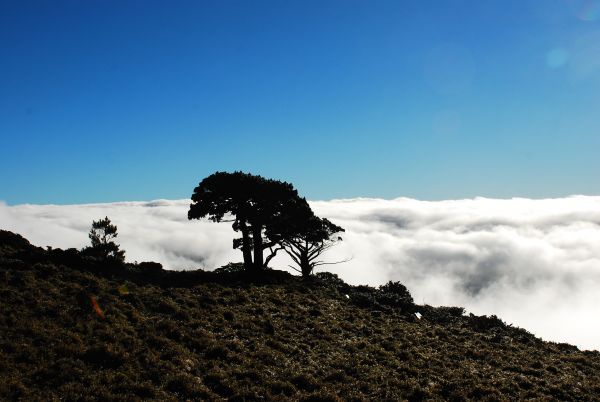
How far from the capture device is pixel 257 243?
42.2 m

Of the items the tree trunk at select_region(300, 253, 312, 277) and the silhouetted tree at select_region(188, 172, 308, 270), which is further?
the tree trunk at select_region(300, 253, 312, 277)

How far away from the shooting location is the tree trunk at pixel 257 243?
4206 cm

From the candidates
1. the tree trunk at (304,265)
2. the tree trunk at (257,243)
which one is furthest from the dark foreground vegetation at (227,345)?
the tree trunk at (304,265)

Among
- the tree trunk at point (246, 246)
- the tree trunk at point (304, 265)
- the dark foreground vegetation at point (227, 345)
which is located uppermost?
the tree trunk at point (246, 246)

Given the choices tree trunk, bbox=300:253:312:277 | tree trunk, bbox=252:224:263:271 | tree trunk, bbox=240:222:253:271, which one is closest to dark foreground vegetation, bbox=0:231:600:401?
tree trunk, bbox=240:222:253:271

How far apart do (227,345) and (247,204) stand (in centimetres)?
2229

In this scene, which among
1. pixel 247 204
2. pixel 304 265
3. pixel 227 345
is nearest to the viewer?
pixel 227 345

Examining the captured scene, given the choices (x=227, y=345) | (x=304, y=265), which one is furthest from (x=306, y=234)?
(x=227, y=345)

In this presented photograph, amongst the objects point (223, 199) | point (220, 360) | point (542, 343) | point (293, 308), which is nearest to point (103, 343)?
point (220, 360)

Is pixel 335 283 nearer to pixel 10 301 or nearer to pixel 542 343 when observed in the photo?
pixel 542 343

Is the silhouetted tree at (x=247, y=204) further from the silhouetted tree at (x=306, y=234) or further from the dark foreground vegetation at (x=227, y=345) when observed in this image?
the dark foreground vegetation at (x=227, y=345)

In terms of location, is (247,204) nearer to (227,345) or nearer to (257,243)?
(257,243)

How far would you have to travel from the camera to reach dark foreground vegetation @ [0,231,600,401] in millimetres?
15555

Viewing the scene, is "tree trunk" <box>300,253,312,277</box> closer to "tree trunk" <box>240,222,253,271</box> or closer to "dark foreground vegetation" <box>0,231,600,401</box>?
"tree trunk" <box>240,222,253,271</box>
